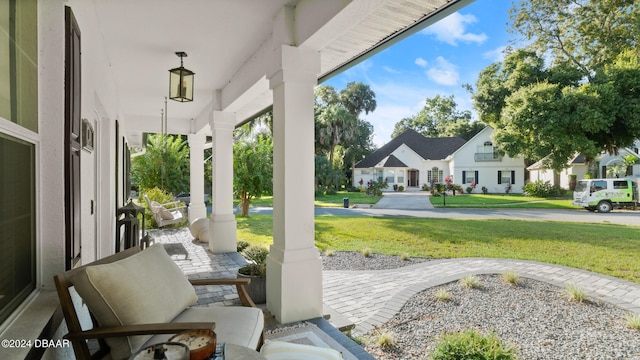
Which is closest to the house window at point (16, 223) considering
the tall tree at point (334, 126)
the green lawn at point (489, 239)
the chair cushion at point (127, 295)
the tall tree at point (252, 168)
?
the chair cushion at point (127, 295)

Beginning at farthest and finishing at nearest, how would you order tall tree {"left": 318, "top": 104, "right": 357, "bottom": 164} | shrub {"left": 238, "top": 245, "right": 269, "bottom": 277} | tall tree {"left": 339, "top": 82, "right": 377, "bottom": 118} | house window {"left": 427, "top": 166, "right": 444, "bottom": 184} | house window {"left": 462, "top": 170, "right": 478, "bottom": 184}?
tall tree {"left": 339, "top": 82, "right": 377, "bottom": 118} < house window {"left": 427, "top": 166, "right": 444, "bottom": 184} < tall tree {"left": 318, "top": 104, "right": 357, "bottom": 164} < house window {"left": 462, "top": 170, "right": 478, "bottom": 184} < shrub {"left": 238, "top": 245, "right": 269, "bottom": 277}

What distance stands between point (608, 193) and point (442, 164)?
1469cm

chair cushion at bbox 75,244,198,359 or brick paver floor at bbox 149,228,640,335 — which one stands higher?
chair cushion at bbox 75,244,198,359

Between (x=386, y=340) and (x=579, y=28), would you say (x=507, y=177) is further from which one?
(x=386, y=340)

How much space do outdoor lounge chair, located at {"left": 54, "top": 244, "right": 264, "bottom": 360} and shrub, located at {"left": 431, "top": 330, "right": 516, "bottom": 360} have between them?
71.2 inches

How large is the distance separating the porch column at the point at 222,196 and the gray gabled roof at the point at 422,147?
2527 centimetres

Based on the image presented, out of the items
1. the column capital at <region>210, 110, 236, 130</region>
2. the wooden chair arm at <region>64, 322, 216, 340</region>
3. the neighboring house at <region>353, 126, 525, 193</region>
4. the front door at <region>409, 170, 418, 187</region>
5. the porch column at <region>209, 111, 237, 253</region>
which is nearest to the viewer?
the wooden chair arm at <region>64, 322, 216, 340</region>

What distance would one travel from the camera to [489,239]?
29.2ft

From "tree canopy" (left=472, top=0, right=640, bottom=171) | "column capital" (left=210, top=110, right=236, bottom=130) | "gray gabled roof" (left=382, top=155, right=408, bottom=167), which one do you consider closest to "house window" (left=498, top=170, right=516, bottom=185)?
"tree canopy" (left=472, top=0, right=640, bottom=171)

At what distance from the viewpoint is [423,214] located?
1382 centimetres

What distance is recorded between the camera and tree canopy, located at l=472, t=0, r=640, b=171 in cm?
1623

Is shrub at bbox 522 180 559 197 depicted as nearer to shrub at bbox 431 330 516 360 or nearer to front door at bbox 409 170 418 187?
front door at bbox 409 170 418 187

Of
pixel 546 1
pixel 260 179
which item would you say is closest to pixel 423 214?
pixel 260 179

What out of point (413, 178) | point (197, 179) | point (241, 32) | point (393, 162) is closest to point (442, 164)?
point (413, 178)
